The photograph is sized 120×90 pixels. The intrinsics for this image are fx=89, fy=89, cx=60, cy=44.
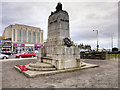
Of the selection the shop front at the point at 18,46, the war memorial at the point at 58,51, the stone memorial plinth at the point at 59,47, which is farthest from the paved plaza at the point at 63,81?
the shop front at the point at 18,46

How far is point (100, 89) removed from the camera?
4266 millimetres

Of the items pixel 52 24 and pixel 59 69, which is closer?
pixel 59 69

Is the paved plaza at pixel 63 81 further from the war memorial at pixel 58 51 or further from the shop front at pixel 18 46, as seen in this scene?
the shop front at pixel 18 46

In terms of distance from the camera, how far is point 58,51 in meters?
8.00

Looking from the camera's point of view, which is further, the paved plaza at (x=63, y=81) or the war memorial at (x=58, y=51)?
the war memorial at (x=58, y=51)

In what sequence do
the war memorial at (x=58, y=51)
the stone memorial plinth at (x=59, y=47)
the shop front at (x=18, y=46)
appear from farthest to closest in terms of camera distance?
the shop front at (x=18, y=46)
the stone memorial plinth at (x=59, y=47)
the war memorial at (x=58, y=51)

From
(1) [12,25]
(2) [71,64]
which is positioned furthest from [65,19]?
(1) [12,25]

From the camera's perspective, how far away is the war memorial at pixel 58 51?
7.87 meters

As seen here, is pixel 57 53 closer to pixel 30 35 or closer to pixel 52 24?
pixel 52 24

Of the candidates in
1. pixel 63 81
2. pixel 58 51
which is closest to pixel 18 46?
pixel 58 51

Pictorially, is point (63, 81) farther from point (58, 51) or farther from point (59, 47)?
point (59, 47)

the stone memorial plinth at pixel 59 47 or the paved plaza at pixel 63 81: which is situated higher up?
the stone memorial plinth at pixel 59 47

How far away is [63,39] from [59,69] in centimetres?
296

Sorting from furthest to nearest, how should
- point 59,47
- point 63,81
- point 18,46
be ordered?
point 18,46 → point 59,47 → point 63,81
